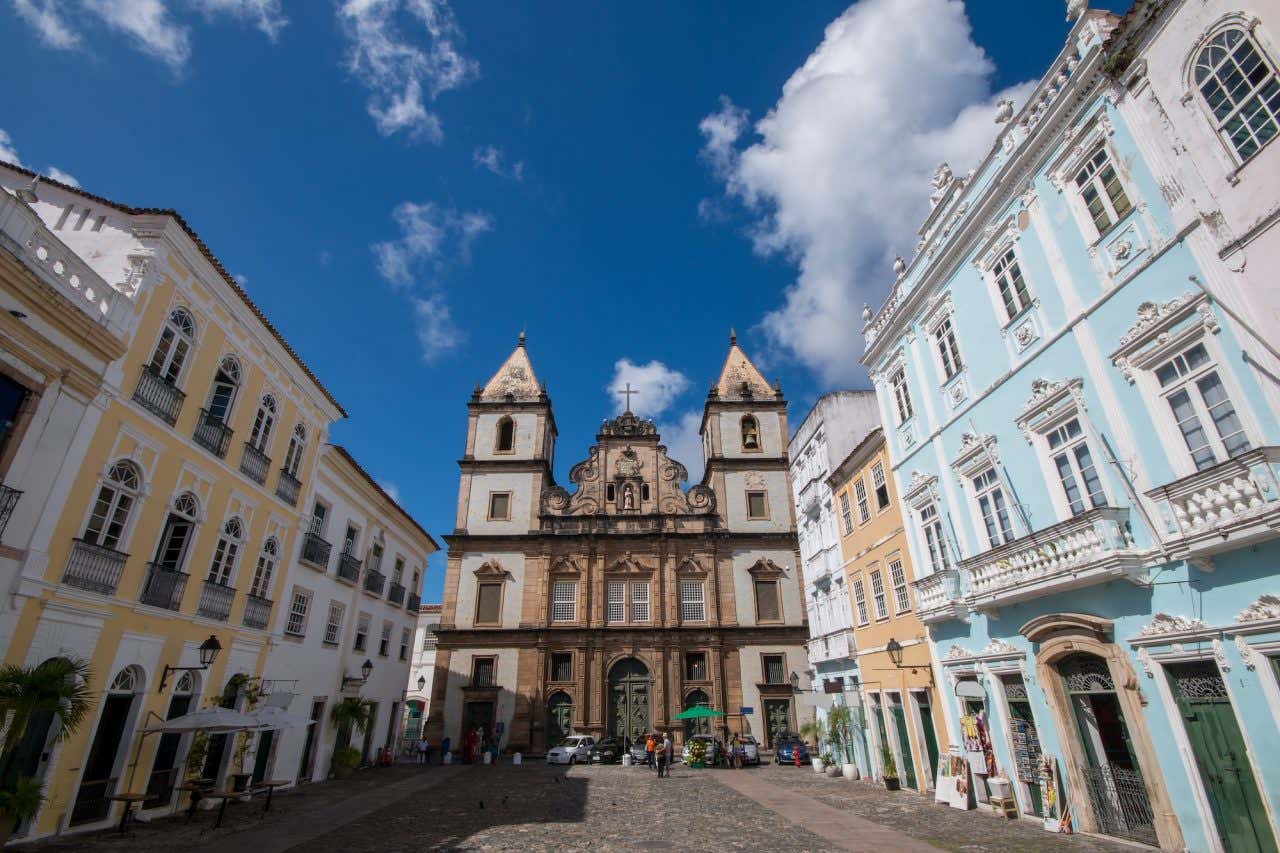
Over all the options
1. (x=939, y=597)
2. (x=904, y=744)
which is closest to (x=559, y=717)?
(x=904, y=744)

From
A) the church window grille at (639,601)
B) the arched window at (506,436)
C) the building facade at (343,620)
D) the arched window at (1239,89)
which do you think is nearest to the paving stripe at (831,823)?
the arched window at (1239,89)

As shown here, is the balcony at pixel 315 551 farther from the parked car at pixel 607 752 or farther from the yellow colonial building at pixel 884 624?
the yellow colonial building at pixel 884 624

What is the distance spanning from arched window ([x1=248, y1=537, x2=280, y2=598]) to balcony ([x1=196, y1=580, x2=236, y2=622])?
1233mm

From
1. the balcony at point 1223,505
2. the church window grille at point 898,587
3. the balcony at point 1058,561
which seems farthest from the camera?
the church window grille at point 898,587

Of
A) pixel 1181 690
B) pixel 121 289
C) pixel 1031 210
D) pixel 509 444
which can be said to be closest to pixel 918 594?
pixel 1181 690

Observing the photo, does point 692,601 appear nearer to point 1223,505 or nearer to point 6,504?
point 1223,505

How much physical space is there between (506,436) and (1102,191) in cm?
3225

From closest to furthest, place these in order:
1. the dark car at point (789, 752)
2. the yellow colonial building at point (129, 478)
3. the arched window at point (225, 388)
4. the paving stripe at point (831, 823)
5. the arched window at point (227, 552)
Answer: the yellow colonial building at point (129, 478) → the paving stripe at point (831, 823) → the arched window at point (227, 552) → the arched window at point (225, 388) → the dark car at point (789, 752)

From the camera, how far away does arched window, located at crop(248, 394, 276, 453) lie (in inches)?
643

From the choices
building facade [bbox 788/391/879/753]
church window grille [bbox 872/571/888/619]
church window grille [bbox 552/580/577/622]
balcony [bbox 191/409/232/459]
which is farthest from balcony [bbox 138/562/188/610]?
church window grille [bbox 552/580/577/622]

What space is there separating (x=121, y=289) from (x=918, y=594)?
721 inches

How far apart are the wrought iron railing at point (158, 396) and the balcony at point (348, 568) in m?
10.0

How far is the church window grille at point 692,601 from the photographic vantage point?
1309 inches

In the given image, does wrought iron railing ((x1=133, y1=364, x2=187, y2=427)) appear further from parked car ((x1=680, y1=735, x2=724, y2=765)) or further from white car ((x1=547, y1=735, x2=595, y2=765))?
parked car ((x1=680, y1=735, x2=724, y2=765))
